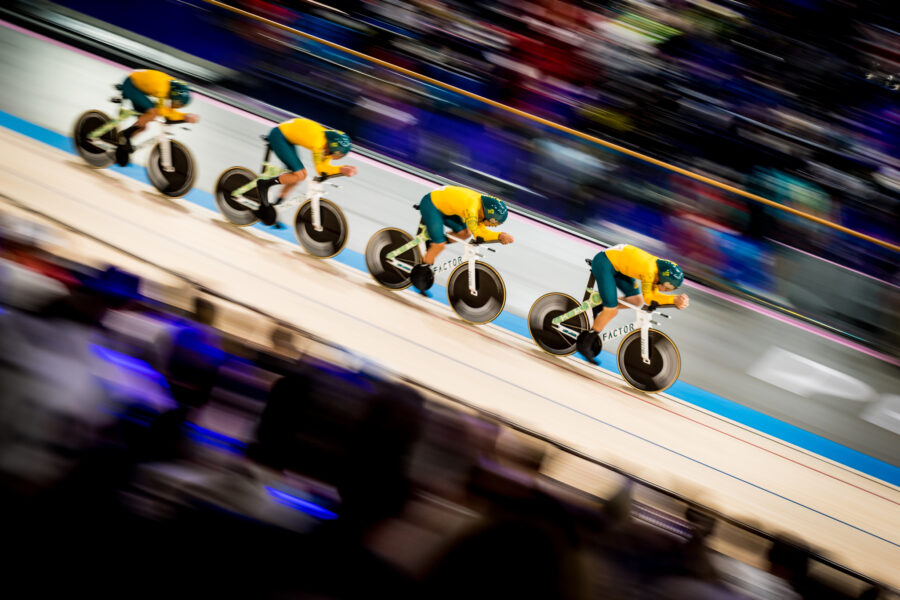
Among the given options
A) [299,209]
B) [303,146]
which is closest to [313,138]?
[303,146]

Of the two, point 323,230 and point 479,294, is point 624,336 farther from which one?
point 323,230

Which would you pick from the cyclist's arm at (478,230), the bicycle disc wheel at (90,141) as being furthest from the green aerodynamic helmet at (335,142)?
the bicycle disc wheel at (90,141)

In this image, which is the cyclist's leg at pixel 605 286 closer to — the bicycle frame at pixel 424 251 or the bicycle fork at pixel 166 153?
the bicycle frame at pixel 424 251

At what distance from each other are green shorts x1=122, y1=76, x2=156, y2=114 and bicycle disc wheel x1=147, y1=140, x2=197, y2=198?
0.34 metres

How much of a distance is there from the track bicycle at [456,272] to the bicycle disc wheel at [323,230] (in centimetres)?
26

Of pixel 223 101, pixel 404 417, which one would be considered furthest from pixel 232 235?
pixel 404 417

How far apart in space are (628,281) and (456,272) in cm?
128

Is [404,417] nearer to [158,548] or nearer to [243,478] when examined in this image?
[243,478]

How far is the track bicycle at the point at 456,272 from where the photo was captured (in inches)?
207

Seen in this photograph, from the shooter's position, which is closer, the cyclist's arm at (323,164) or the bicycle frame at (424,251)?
the bicycle frame at (424,251)

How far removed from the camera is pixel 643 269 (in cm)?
489

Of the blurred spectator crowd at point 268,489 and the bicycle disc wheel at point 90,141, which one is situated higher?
the bicycle disc wheel at point 90,141

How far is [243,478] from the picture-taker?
1396mm

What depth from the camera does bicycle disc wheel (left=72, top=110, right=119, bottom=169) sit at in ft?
19.9
